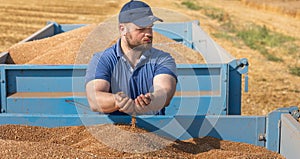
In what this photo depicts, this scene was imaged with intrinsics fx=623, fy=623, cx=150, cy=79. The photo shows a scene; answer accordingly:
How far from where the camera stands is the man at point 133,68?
4355 mm

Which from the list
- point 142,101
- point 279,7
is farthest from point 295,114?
point 279,7

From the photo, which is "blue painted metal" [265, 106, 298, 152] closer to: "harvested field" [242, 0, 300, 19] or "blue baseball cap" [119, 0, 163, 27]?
"blue baseball cap" [119, 0, 163, 27]

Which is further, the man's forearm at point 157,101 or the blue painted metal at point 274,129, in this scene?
the blue painted metal at point 274,129

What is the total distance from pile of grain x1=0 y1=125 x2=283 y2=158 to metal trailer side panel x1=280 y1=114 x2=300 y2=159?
108 mm

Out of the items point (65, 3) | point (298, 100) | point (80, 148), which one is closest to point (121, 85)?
point (80, 148)

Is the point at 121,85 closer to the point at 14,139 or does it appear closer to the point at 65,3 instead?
the point at 14,139

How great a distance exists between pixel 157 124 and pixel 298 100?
7.79m

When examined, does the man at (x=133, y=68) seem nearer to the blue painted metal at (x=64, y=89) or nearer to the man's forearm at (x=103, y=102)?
the man's forearm at (x=103, y=102)

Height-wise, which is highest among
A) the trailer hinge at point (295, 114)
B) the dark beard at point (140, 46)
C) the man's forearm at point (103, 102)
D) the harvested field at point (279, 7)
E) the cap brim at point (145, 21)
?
the cap brim at point (145, 21)

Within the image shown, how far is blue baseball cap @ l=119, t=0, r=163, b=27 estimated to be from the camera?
455cm

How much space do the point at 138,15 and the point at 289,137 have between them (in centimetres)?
141

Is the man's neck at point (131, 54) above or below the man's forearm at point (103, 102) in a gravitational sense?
above

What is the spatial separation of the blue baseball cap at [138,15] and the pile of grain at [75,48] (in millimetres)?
2010

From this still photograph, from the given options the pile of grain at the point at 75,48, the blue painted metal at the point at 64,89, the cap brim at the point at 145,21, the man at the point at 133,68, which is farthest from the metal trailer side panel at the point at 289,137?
the pile of grain at the point at 75,48
